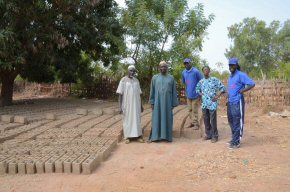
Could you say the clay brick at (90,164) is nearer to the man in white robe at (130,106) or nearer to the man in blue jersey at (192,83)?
the man in white robe at (130,106)

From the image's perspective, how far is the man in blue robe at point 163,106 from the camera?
6953 millimetres

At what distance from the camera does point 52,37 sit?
1230 cm

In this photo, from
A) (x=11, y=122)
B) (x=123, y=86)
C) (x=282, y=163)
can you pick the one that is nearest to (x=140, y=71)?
(x=11, y=122)

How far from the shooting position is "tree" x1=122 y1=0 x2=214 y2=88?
1468cm

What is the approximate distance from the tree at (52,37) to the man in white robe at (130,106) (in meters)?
5.28

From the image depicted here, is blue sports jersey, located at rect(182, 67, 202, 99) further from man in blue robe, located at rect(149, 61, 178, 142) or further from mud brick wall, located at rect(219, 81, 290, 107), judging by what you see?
mud brick wall, located at rect(219, 81, 290, 107)

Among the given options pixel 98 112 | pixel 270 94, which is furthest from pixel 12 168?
pixel 270 94

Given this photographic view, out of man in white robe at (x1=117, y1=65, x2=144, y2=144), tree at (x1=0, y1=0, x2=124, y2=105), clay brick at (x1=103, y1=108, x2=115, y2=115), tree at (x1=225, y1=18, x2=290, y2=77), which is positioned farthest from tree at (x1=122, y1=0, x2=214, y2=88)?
tree at (x1=225, y1=18, x2=290, y2=77)

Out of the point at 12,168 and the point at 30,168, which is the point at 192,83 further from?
the point at 12,168

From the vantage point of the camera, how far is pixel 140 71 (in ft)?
50.4

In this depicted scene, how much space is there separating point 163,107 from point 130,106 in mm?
623

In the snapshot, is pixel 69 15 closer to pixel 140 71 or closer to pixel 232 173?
pixel 140 71

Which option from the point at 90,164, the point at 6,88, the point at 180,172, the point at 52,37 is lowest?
the point at 180,172

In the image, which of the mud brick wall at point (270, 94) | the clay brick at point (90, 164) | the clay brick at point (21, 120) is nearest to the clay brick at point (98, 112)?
the clay brick at point (21, 120)
